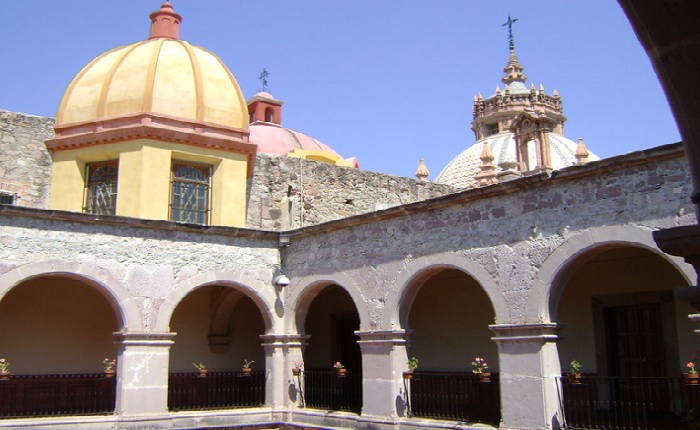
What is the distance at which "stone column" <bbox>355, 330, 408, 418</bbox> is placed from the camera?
11203 millimetres

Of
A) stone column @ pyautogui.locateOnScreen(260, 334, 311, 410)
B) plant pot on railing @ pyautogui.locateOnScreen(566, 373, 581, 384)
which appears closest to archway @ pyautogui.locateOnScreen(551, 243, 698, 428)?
plant pot on railing @ pyautogui.locateOnScreen(566, 373, 581, 384)

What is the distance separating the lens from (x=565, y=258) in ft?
30.0

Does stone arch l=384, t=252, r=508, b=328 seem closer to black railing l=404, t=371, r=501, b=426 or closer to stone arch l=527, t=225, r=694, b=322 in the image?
stone arch l=527, t=225, r=694, b=322

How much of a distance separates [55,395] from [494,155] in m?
24.2

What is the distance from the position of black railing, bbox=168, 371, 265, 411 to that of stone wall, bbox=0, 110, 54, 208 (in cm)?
457

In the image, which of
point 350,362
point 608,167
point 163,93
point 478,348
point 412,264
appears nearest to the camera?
point 608,167

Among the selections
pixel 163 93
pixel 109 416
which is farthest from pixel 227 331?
pixel 163 93

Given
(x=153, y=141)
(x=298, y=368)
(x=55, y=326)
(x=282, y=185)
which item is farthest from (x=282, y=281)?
(x=55, y=326)

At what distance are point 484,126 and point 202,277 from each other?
90.6ft

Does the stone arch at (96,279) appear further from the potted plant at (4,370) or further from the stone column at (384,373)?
the stone column at (384,373)

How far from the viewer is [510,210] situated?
32.6 ft

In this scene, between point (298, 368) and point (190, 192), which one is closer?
point (298, 368)

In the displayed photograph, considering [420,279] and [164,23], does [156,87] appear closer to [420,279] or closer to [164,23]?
[164,23]

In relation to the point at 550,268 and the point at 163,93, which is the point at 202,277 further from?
the point at 550,268
